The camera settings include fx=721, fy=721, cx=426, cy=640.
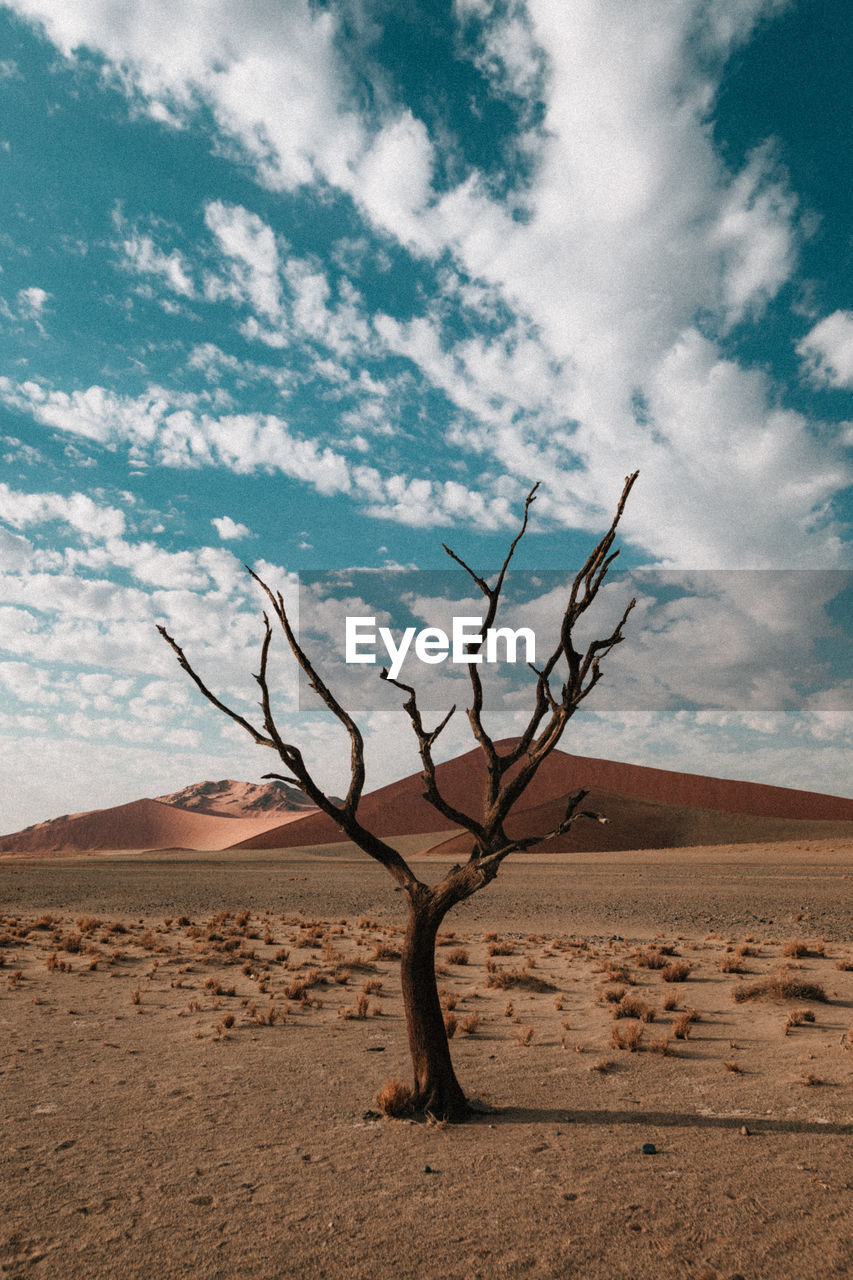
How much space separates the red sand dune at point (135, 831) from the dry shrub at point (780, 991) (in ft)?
366

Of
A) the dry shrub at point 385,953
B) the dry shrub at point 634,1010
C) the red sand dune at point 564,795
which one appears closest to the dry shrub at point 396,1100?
the dry shrub at point 634,1010

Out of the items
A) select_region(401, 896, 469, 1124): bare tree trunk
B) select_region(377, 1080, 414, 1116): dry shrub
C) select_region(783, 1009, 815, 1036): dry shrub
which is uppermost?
select_region(401, 896, 469, 1124): bare tree trunk

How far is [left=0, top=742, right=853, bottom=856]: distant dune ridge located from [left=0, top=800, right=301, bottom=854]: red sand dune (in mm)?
173

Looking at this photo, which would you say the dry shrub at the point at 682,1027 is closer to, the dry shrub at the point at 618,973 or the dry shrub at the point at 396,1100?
the dry shrub at the point at 618,973

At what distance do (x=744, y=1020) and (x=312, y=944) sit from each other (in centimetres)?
1036

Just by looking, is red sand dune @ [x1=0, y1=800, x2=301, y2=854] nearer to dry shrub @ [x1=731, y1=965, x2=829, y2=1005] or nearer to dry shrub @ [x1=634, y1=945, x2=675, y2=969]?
dry shrub @ [x1=634, y1=945, x2=675, y2=969]

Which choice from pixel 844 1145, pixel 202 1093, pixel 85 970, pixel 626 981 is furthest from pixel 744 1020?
pixel 85 970

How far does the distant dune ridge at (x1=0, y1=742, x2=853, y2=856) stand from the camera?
7219cm

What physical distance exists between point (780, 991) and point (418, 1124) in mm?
7726

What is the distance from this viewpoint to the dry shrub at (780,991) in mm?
11477

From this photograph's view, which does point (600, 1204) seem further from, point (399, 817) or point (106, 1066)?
point (399, 817)

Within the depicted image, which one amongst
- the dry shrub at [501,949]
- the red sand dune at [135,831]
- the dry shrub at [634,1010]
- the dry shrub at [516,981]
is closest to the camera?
the dry shrub at [634,1010]

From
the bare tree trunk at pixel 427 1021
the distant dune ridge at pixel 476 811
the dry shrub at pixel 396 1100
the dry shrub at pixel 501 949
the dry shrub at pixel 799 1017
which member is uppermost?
the distant dune ridge at pixel 476 811

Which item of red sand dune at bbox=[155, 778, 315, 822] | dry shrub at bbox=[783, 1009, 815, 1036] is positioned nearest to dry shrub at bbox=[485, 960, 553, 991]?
dry shrub at bbox=[783, 1009, 815, 1036]
